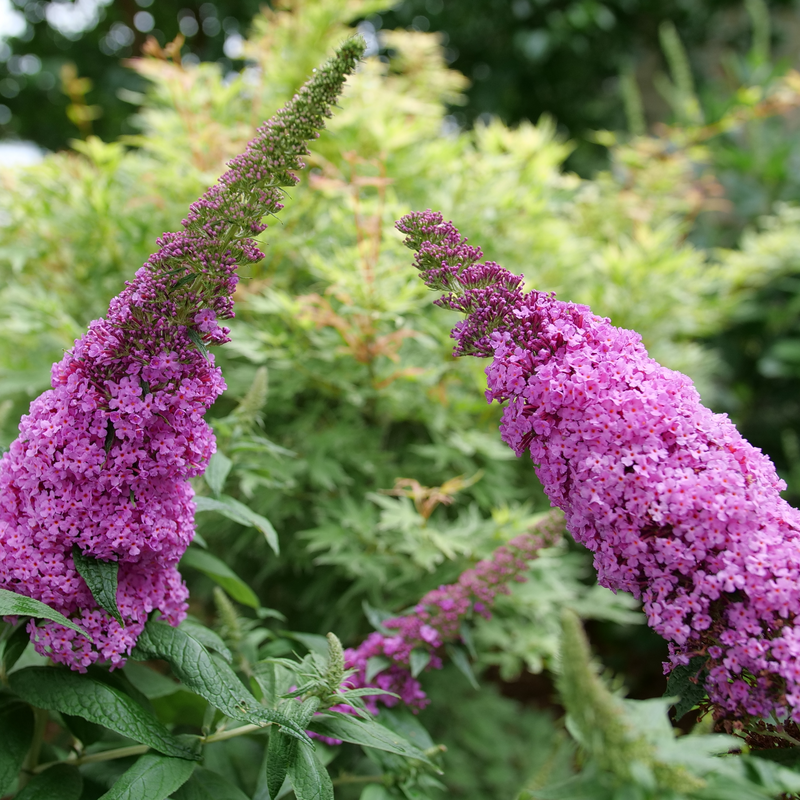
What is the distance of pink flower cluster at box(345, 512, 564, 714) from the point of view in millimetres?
1352

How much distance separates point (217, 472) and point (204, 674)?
0.41 meters

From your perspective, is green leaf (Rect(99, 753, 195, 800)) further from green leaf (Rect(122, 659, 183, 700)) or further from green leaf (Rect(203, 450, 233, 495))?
green leaf (Rect(203, 450, 233, 495))

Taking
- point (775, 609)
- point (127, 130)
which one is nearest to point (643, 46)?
point (127, 130)

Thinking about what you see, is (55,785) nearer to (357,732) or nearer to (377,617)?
(357,732)

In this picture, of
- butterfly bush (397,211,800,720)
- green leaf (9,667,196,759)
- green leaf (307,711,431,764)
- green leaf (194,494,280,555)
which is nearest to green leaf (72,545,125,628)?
green leaf (9,667,196,759)

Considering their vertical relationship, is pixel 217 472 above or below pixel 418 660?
above

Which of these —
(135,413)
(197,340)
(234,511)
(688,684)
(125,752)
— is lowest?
(125,752)

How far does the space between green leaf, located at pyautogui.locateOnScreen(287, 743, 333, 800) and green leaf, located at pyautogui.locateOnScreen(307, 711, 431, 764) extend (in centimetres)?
4

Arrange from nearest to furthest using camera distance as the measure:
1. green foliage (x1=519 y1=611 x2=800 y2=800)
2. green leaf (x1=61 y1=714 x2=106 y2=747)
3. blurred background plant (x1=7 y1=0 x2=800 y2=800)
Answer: green foliage (x1=519 y1=611 x2=800 y2=800)
green leaf (x1=61 y1=714 x2=106 y2=747)
blurred background plant (x1=7 y1=0 x2=800 y2=800)

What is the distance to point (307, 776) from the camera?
102 centimetres

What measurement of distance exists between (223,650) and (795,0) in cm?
714

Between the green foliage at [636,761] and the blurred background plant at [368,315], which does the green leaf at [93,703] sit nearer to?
the blurred background plant at [368,315]

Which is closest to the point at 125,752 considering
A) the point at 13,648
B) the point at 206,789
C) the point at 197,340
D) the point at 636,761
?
the point at 206,789

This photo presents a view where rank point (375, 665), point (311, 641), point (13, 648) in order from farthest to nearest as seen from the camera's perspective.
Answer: point (311, 641), point (375, 665), point (13, 648)
